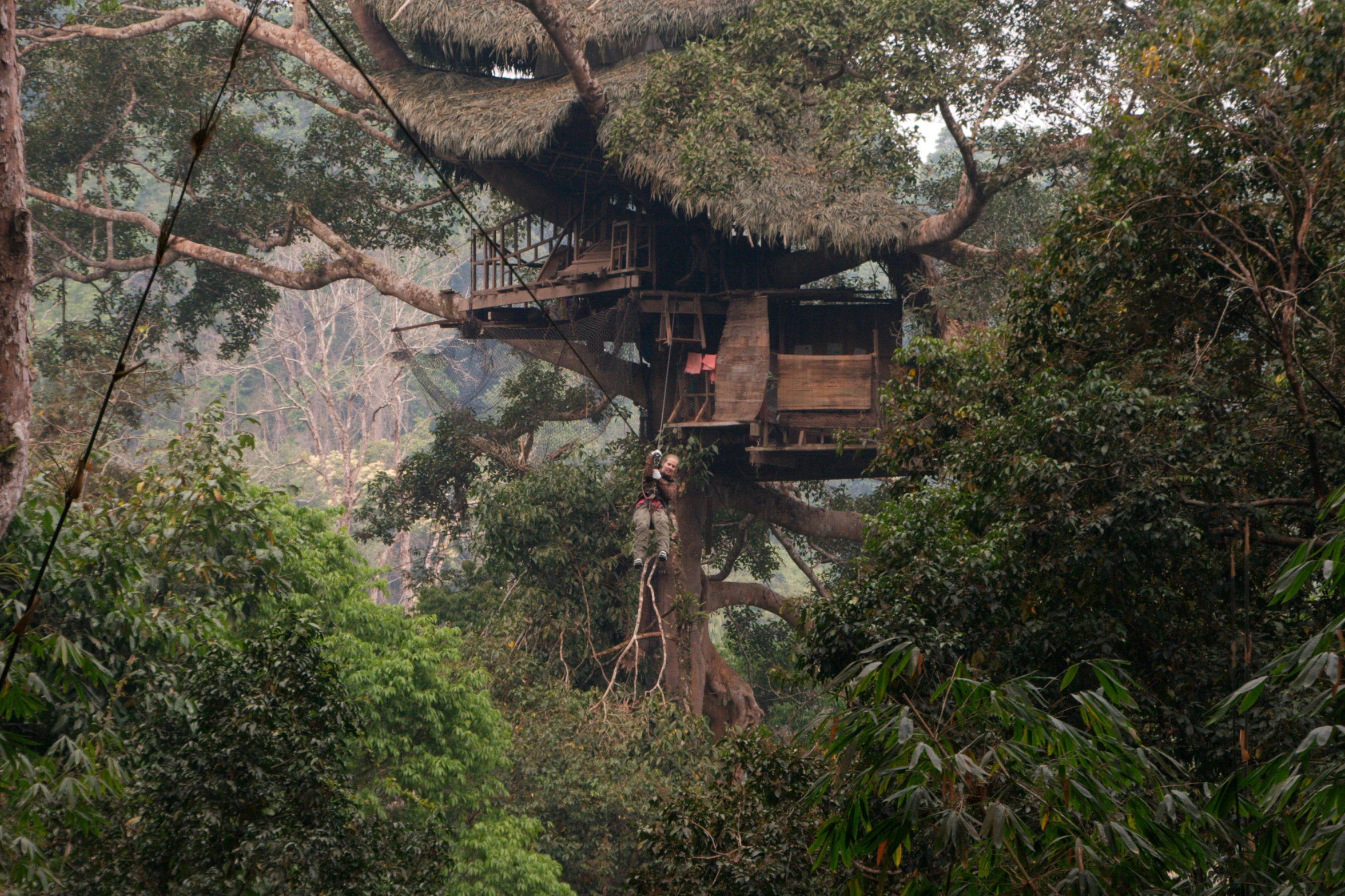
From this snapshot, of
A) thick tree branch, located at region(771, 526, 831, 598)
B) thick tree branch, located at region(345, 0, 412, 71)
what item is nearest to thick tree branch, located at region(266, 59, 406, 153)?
thick tree branch, located at region(345, 0, 412, 71)

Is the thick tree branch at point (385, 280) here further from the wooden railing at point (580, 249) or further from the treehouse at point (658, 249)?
the wooden railing at point (580, 249)

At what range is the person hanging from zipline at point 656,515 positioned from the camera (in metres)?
12.6

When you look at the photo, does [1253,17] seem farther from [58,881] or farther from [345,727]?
[58,881]

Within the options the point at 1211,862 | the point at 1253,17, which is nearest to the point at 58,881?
the point at 1211,862

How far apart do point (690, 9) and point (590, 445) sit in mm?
20839

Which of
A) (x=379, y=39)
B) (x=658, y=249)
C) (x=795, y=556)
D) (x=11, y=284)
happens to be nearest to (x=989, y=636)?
(x=11, y=284)

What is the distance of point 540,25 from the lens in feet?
46.6

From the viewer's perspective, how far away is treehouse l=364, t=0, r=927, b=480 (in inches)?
504

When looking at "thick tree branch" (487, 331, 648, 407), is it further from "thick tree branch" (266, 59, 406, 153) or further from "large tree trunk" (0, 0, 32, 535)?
"large tree trunk" (0, 0, 32, 535)

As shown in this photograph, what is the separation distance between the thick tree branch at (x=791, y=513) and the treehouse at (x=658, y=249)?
1.52ft

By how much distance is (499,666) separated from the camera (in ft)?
43.8

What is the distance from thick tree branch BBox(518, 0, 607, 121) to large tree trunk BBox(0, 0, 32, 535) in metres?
7.35

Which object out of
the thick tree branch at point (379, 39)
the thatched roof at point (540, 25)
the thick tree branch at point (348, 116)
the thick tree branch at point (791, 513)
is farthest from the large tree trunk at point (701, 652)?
the thick tree branch at point (379, 39)

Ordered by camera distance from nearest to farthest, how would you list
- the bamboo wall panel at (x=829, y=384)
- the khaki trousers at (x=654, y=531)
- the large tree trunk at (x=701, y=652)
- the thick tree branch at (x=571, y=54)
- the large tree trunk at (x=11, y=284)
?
the large tree trunk at (x=11, y=284), the thick tree branch at (x=571, y=54), the khaki trousers at (x=654, y=531), the bamboo wall panel at (x=829, y=384), the large tree trunk at (x=701, y=652)
